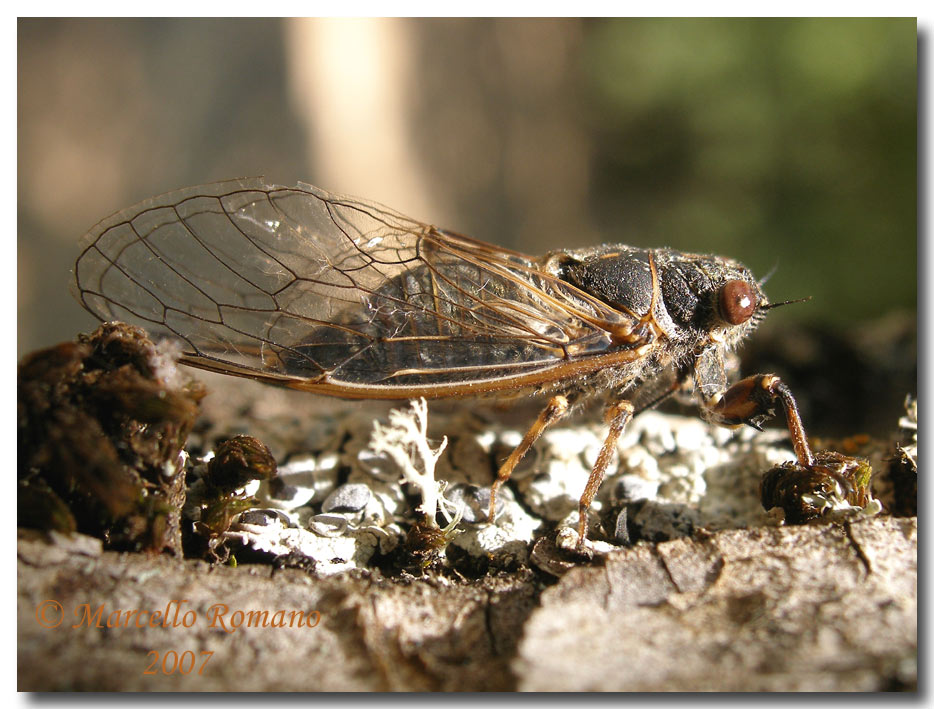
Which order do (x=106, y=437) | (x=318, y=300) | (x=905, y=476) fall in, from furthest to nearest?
(x=318, y=300) < (x=905, y=476) < (x=106, y=437)

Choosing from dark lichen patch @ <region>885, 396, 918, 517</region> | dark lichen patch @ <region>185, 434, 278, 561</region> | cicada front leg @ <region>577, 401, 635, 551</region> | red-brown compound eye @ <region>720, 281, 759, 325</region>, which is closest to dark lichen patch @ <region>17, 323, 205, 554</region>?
dark lichen patch @ <region>185, 434, 278, 561</region>

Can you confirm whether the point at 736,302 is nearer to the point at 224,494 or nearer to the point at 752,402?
the point at 752,402

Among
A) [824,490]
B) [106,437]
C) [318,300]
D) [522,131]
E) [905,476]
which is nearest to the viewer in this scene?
[106,437]

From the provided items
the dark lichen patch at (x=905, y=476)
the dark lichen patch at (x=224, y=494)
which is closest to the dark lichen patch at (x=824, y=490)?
the dark lichen patch at (x=905, y=476)

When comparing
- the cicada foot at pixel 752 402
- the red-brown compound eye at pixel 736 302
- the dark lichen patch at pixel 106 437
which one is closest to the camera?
the dark lichen patch at pixel 106 437

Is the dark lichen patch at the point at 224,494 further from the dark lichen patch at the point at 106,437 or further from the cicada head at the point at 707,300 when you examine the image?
the cicada head at the point at 707,300

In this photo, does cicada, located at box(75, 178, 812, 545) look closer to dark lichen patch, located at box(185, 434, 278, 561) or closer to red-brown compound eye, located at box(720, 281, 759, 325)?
red-brown compound eye, located at box(720, 281, 759, 325)

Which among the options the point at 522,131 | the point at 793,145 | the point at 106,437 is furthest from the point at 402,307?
the point at 522,131
